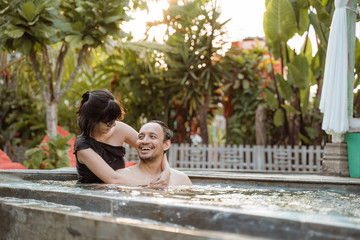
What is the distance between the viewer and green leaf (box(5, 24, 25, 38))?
749 centimetres

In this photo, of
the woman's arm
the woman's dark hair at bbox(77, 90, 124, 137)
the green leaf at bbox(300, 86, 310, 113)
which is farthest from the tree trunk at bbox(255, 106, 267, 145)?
the woman's arm

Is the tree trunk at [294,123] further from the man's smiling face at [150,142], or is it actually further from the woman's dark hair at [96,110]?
the woman's dark hair at [96,110]

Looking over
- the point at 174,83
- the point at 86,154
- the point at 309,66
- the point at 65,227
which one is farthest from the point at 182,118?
the point at 65,227

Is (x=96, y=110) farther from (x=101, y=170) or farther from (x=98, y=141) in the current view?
(x=101, y=170)

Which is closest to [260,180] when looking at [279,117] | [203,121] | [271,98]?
[271,98]

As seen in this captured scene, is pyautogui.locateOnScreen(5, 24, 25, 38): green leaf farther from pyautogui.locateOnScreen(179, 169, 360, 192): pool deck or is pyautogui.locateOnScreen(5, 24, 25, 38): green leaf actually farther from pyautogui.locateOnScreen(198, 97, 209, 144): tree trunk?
pyautogui.locateOnScreen(198, 97, 209, 144): tree trunk

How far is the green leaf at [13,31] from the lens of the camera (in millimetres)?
7492

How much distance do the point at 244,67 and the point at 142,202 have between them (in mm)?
12099

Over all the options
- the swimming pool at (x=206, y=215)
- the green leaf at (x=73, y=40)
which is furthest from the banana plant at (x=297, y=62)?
the swimming pool at (x=206, y=215)

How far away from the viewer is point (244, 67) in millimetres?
13633

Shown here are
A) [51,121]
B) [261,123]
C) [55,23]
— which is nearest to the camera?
[55,23]

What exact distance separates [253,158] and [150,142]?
857 centimetres

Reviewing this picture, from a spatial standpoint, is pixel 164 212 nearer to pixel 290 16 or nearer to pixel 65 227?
pixel 65 227

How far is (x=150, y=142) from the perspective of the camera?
11.1 feet
